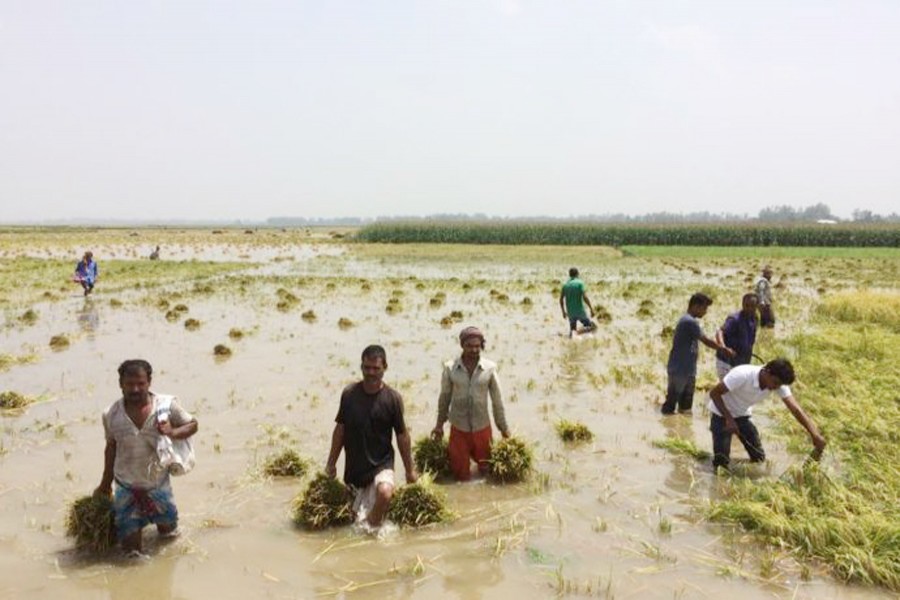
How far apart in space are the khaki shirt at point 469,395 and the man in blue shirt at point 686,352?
118 inches

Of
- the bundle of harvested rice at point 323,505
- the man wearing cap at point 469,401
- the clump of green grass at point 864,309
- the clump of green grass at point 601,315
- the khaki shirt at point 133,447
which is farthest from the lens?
the clump of green grass at point 601,315

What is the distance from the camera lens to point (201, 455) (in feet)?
22.8

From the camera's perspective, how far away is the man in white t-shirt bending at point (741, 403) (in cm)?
573

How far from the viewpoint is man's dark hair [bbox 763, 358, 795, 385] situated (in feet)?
18.2

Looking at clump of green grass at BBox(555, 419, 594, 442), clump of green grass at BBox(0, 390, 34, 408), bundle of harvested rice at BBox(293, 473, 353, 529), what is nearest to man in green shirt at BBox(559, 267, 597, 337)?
clump of green grass at BBox(555, 419, 594, 442)

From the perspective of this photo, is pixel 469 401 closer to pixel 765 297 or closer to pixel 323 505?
pixel 323 505

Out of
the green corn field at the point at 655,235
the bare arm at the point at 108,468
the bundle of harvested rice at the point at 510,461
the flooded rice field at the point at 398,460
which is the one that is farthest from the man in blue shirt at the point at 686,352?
the green corn field at the point at 655,235

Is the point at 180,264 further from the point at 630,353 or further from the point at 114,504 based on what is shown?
the point at 114,504

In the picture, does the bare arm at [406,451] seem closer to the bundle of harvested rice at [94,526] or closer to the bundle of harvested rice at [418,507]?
the bundle of harvested rice at [418,507]

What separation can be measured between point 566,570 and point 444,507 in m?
1.12

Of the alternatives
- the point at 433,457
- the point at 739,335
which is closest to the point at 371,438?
the point at 433,457

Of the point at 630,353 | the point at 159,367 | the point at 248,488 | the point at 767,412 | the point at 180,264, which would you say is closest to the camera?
the point at 248,488

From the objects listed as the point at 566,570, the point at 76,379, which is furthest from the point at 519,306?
the point at 566,570

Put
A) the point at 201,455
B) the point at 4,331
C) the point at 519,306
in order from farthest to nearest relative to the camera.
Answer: the point at 519,306 → the point at 4,331 → the point at 201,455
